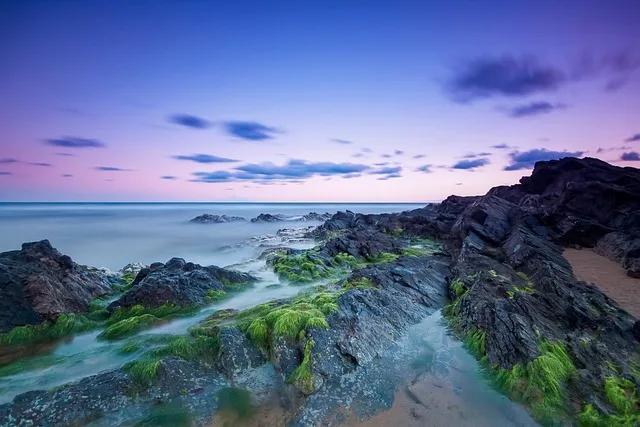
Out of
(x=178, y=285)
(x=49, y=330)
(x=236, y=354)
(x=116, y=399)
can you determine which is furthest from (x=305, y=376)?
(x=49, y=330)

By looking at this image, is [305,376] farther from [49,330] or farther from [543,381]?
[49,330]

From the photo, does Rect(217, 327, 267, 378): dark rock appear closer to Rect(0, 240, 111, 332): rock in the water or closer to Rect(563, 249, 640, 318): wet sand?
Rect(0, 240, 111, 332): rock in the water

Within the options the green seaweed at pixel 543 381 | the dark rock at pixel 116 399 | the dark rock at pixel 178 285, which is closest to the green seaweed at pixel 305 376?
the dark rock at pixel 116 399

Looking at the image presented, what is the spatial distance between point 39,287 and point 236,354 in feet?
24.7

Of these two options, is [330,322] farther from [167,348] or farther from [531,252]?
[531,252]

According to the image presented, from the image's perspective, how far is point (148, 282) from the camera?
37.6ft

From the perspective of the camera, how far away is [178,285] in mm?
11766

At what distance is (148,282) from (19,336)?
3604 mm

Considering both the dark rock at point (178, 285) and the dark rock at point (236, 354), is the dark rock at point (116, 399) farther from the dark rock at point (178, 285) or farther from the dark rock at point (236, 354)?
the dark rock at point (178, 285)

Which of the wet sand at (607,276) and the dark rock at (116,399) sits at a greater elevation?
the wet sand at (607,276)

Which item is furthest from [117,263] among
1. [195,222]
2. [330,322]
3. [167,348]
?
[195,222]

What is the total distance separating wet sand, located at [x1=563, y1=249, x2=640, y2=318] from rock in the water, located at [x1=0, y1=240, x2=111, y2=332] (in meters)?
18.9

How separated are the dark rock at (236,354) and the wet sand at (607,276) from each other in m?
12.0

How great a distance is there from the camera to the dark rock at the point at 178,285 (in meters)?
11.0
